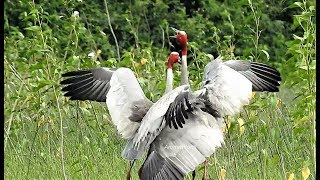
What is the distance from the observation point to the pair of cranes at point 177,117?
6465mm

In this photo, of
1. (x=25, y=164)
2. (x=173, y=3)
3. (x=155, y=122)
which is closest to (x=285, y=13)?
(x=173, y=3)

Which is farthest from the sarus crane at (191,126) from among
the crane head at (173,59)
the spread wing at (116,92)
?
the crane head at (173,59)

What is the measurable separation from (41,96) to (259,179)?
1570 millimetres

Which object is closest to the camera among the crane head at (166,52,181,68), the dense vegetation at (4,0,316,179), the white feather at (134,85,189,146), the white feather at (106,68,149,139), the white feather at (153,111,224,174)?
the white feather at (134,85,189,146)

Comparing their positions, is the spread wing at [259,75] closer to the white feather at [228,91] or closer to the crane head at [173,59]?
the crane head at [173,59]

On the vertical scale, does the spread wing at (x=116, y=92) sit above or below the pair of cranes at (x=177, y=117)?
below

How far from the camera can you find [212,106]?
266 inches

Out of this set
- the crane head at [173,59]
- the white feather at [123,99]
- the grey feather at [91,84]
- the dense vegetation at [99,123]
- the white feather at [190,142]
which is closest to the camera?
the white feather at [190,142]

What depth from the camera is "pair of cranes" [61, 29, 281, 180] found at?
646 centimetres

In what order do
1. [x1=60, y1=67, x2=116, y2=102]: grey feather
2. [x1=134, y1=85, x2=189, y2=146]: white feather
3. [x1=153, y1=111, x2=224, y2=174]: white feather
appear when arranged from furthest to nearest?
[x1=60, y1=67, x2=116, y2=102]: grey feather
[x1=153, y1=111, x2=224, y2=174]: white feather
[x1=134, y1=85, x2=189, y2=146]: white feather

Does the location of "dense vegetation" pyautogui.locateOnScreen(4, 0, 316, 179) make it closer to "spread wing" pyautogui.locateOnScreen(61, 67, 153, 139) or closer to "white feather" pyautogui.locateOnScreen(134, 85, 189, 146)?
"spread wing" pyautogui.locateOnScreen(61, 67, 153, 139)

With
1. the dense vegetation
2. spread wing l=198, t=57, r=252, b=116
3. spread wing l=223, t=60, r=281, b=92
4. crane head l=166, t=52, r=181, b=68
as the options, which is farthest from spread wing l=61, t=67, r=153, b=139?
spread wing l=223, t=60, r=281, b=92

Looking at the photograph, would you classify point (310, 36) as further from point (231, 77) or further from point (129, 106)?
point (129, 106)

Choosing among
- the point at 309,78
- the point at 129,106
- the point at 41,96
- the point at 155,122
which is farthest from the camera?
the point at 41,96
